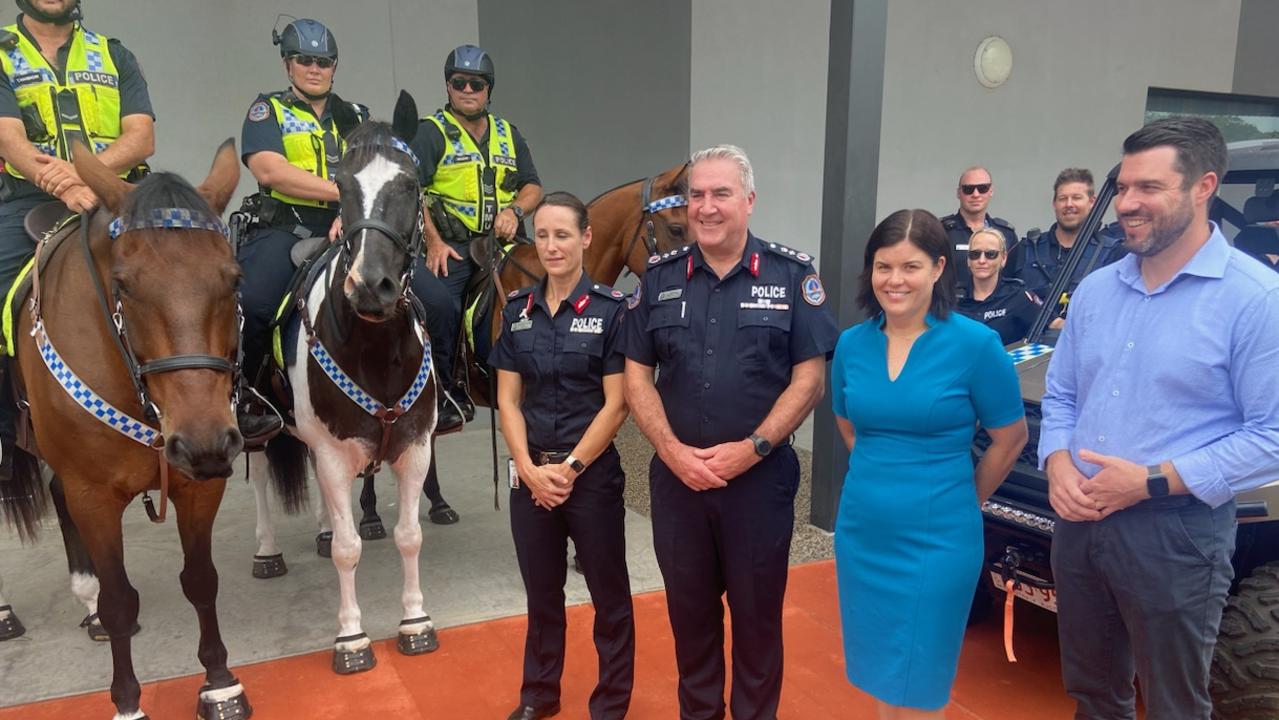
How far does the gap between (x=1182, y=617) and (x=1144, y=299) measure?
789 millimetres

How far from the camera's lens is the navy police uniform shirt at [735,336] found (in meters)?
2.52

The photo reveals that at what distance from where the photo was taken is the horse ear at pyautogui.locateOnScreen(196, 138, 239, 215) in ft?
9.52

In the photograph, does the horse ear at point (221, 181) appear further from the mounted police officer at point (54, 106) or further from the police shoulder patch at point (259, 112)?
the police shoulder patch at point (259, 112)

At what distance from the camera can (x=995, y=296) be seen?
15.8 ft

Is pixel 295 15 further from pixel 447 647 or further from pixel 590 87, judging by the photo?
pixel 447 647

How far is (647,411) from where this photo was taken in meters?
2.60

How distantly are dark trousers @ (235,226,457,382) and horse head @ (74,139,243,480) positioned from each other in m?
1.19

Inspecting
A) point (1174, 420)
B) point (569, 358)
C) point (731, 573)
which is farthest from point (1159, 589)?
point (569, 358)

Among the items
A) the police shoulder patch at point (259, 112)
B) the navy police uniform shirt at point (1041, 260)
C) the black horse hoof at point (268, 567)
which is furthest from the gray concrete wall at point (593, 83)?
the black horse hoof at point (268, 567)

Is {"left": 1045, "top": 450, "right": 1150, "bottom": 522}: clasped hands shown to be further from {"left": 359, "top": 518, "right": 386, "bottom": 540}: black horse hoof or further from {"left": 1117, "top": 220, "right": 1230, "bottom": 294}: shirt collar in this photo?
{"left": 359, "top": 518, "right": 386, "bottom": 540}: black horse hoof

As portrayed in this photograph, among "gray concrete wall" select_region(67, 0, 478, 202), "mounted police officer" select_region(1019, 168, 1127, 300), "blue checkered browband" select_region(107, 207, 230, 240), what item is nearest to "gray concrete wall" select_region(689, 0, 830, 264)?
"gray concrete wall" select_region(67, 0, 478, 202)

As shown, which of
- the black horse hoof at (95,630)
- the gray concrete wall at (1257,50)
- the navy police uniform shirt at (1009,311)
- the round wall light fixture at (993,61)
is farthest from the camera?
the gray concrete wall at (1257,50)

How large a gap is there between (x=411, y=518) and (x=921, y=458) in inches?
96.1

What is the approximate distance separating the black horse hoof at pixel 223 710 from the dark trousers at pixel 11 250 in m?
1.53
